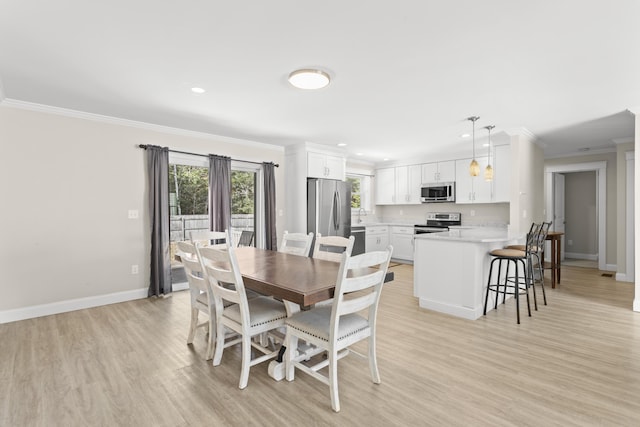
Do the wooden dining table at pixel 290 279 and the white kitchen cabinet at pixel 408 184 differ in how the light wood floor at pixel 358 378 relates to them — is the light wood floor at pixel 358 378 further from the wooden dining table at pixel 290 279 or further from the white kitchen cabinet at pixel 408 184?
the white kitchen cabinet at pixel 408 184

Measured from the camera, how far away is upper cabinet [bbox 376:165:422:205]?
727 cm

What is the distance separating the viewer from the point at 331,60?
2553mm

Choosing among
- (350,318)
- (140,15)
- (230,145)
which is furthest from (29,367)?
(230,145)

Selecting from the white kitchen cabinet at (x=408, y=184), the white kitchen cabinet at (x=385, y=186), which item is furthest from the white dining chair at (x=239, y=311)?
the white kitchen cabinet at (x=385, y=186)

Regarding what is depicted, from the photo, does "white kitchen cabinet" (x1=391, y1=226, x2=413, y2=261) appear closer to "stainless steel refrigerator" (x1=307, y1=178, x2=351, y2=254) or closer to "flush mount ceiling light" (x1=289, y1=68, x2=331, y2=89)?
"stainless steel refrigerator" (x1=307, y1=178, x2=351, y2=254)

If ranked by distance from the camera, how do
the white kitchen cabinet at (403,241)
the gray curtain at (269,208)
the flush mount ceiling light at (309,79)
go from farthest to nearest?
the white kitchen cabinet at (403,241), the gray curtain at (269,208), the flush mount ceiling light at (309,79)

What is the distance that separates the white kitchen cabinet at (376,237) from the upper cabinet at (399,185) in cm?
77

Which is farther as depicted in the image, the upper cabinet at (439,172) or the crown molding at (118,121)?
the upper cabinet at (439,172)

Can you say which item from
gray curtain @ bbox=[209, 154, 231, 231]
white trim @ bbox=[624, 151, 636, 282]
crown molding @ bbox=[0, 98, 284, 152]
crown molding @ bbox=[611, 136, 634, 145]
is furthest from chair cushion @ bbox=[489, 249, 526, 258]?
crown molding @ bbox=[0, 98, 284, 152]

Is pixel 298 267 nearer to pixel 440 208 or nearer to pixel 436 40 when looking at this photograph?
pixel 436 40

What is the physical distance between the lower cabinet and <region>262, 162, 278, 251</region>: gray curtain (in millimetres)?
2378

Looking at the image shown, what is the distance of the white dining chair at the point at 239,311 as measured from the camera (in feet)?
6.93

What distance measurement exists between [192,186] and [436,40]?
12.8ft

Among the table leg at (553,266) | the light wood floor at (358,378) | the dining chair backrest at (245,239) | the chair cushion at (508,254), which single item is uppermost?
the dining chair backrest at (245,239)
